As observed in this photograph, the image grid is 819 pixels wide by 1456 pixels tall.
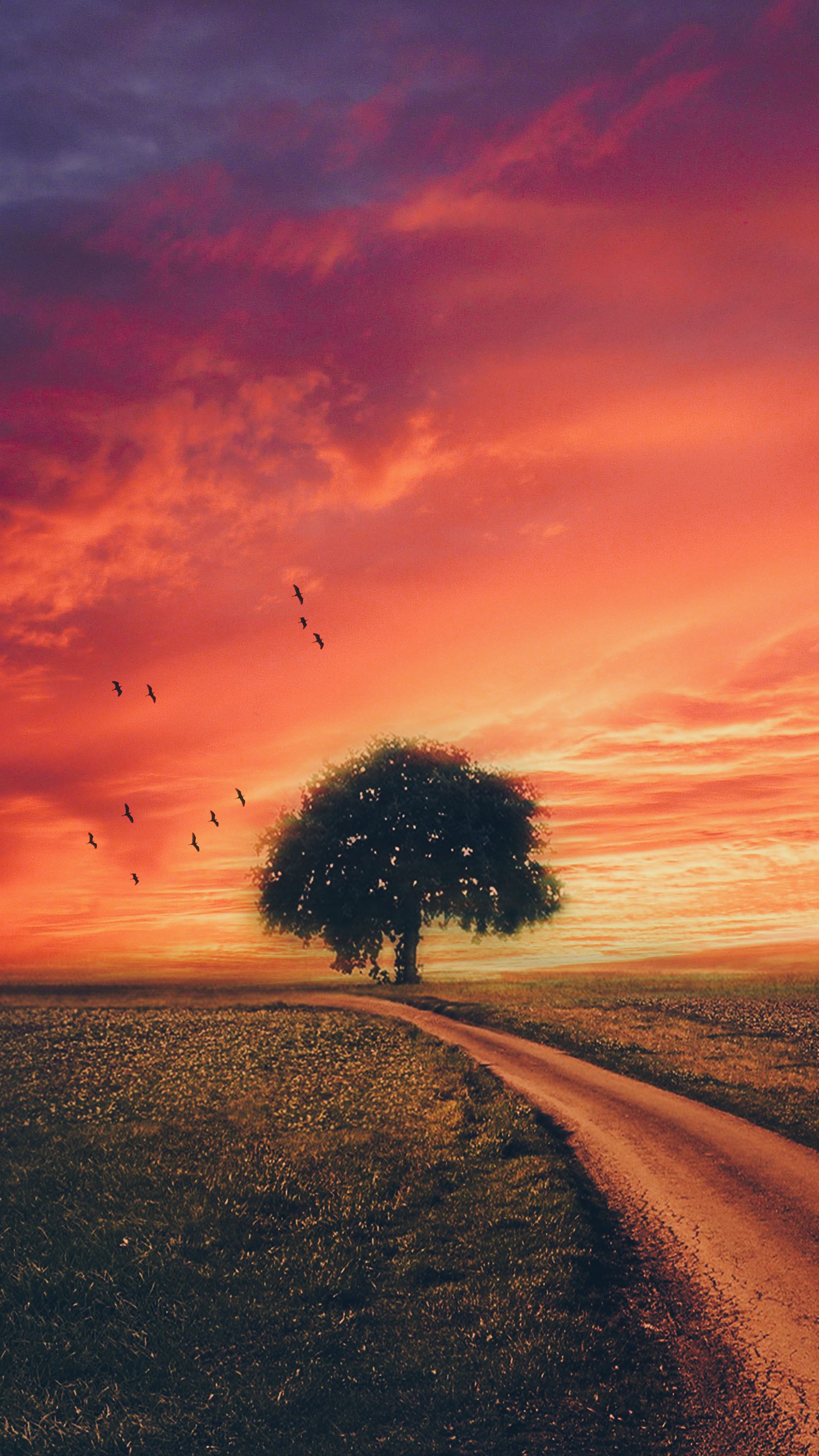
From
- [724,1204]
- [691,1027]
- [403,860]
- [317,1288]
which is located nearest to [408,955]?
[403,860]

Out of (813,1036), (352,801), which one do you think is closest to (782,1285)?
(813,1036)

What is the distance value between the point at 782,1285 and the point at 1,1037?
32220mm

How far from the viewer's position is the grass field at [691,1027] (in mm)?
22938

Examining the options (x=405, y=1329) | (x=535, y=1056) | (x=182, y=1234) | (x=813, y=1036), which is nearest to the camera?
(x=405, y=1329)

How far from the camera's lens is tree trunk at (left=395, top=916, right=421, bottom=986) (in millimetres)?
59875

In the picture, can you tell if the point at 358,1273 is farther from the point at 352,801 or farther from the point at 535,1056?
the point at 352,801

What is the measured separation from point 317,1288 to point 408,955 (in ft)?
160

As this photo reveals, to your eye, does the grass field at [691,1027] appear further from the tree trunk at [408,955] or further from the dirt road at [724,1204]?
the tree trunk at [408,955]

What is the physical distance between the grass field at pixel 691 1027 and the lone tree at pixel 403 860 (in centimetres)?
452

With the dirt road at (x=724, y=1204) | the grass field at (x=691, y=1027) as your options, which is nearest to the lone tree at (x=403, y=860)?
the grass field at (x=691, y=1027)

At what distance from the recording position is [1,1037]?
3597cm

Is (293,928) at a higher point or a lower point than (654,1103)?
higher

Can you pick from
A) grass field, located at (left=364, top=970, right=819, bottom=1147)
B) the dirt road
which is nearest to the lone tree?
grass field, located at (left=364, top=970, right=819, bottom=1147)

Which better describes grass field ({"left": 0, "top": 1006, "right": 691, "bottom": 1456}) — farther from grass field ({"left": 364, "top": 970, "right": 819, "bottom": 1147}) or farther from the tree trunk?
the tree trunk
